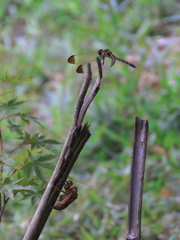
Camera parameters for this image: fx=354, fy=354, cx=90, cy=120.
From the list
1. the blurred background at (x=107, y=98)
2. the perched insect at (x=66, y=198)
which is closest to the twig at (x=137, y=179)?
the perched insect at (x=66, y=198)

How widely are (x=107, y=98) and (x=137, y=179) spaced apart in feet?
5.43

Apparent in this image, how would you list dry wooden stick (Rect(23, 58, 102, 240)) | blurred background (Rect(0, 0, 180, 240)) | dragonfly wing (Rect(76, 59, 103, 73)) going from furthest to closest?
blurred background (Rect(0, 0, 180, 240))
dragonfly wing (Rect(76, 59, 103, 73))
dry wooden stick (Rect(23, 58, 102, 240))

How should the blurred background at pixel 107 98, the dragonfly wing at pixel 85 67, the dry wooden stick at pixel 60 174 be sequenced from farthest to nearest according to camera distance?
1. the blurred background at pixel 107 98
2. the dragonfly wing at pixel 85 67
3. the dry wooden stick at pixel 60 174

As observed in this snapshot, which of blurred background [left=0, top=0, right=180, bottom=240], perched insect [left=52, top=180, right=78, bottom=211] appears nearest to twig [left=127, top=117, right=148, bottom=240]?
perched insect [left=52, top=180, right=78, bottom=211]

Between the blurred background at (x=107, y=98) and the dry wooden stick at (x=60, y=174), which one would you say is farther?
the blurred background at (x=107, y=98)

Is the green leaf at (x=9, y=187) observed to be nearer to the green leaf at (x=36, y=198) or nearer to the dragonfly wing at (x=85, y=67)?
the green leaf at (x=36, y=198)

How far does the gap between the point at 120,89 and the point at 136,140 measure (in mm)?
1601

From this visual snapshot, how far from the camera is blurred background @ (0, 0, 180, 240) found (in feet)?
5.08

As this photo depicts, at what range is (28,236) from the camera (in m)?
0.53

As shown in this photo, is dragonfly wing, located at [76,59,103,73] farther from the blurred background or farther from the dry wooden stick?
the blurred background

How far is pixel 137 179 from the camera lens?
58 centimetres

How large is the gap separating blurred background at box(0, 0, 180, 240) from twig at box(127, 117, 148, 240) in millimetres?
477

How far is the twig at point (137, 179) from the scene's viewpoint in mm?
564

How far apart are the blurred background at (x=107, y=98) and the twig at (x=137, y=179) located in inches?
18.8
